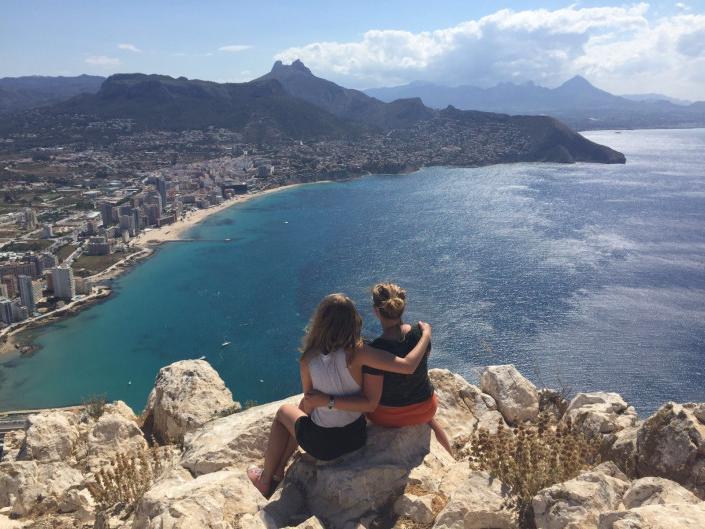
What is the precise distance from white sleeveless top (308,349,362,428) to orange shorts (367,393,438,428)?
330 millimetres

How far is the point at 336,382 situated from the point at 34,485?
11.6 ft

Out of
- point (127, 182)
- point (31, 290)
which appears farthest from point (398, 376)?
point (127, 182)

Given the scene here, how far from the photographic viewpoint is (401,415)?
14.2 ft

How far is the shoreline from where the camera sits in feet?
115

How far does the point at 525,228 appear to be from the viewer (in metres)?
55.7

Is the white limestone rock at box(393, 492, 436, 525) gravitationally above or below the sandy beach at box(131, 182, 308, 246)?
above

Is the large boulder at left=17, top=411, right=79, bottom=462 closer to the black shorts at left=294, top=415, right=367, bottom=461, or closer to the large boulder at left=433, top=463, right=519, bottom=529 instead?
the black shorts at left=294, top=415, right=367, bottom=461

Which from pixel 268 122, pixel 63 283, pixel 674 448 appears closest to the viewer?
pixel 674 448

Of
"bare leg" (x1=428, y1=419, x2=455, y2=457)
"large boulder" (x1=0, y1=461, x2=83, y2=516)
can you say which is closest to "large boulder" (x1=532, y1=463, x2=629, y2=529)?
"bare leg" (x1=428, y1=419, x2=455, y2=457)

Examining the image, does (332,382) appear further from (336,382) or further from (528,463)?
(528,463)

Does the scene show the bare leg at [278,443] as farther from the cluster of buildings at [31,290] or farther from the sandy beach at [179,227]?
the sandy beach at [179,227]

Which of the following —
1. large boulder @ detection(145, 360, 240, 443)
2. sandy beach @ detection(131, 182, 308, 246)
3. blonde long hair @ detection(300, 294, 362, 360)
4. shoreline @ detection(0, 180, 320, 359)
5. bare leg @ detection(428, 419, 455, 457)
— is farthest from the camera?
sandy beach @ detection(131, 182, 308, 246)

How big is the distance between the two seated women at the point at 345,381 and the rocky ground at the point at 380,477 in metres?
0.18

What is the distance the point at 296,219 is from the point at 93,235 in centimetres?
2213
